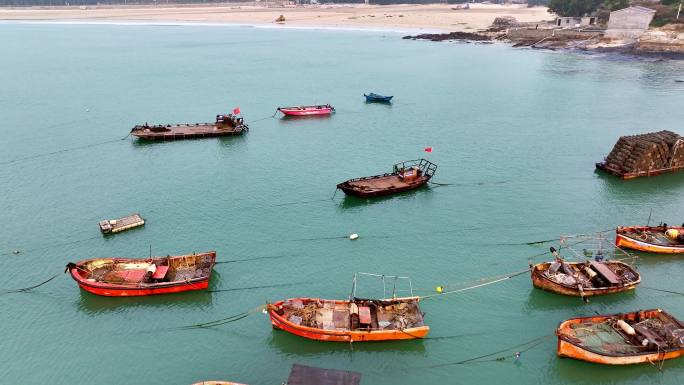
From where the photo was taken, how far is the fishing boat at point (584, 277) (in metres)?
30.6

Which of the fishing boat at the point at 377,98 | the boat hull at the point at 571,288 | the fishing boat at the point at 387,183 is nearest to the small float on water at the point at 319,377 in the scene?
the boat hull at the point at 571,288

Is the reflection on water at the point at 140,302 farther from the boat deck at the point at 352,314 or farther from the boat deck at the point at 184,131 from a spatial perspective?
the boat deck at the point at 184,131

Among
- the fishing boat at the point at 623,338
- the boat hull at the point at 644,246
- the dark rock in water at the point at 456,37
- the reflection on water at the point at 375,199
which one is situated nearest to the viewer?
the fishing boat at the point at 623,338

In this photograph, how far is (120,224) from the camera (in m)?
39.7

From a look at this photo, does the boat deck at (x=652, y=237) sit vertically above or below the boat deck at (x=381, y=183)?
below

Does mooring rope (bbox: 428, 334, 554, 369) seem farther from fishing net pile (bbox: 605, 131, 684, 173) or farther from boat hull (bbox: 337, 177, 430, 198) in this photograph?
fishing net pile (bbox: 605, 131, 684, 173)

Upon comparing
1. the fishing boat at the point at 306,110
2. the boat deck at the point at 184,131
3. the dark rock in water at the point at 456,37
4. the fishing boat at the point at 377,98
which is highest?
the dark rock in water at the point at 456,37

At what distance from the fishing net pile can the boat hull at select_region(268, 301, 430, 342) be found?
36.1 meters

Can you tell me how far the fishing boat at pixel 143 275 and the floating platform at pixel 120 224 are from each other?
7.16 metres

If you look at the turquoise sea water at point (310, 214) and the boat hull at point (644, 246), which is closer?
the turquoise sea water at point (310, 214)

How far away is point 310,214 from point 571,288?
22.4 meters

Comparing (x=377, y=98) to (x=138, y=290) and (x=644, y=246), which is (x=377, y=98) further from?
(x=138, y=290)

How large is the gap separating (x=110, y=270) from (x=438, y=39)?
160748 mm

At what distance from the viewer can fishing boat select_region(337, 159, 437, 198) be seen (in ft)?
147
